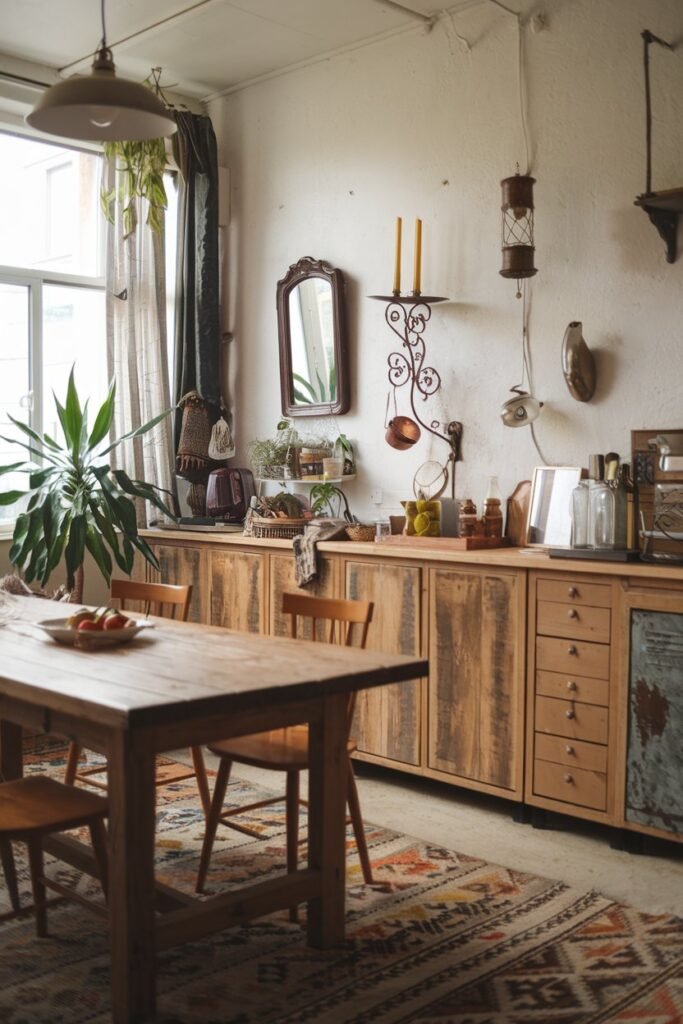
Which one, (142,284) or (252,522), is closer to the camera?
(252,522)

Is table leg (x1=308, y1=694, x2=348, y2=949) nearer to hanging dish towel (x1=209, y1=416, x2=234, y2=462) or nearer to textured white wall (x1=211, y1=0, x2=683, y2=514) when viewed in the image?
textured white wall (x1=211, y1=0, x2=683, y2=514)

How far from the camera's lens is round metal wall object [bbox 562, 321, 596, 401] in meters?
4.13

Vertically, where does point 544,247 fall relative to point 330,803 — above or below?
above

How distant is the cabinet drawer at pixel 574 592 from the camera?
3670mm

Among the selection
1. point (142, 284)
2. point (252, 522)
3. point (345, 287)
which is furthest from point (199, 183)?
point (252, 522)

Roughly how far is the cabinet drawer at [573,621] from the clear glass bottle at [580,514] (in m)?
0.28

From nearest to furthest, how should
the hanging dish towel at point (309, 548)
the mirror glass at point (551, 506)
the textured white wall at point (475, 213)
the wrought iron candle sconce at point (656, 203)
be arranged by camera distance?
the wrought iron candle sconce at point (656, 203), the textured white wall at point (475, 213), the mirror glass at point (551, 506), the hanging dish towel at point (309, 548)

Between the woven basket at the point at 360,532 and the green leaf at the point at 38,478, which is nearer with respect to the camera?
the woven basket at the point at 360,532

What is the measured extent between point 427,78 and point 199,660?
3061mm

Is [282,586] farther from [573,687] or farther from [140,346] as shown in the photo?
[140,346]

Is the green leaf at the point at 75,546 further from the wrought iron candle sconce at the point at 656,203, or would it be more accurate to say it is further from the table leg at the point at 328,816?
the wrought iron candle sconce at the point at 656,203

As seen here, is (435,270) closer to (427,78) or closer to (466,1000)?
(427,78)

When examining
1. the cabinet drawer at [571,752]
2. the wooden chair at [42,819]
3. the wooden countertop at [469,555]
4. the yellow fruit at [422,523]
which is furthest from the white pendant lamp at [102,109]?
the cabinet drawer at [571,752]

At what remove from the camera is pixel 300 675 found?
102 inches
